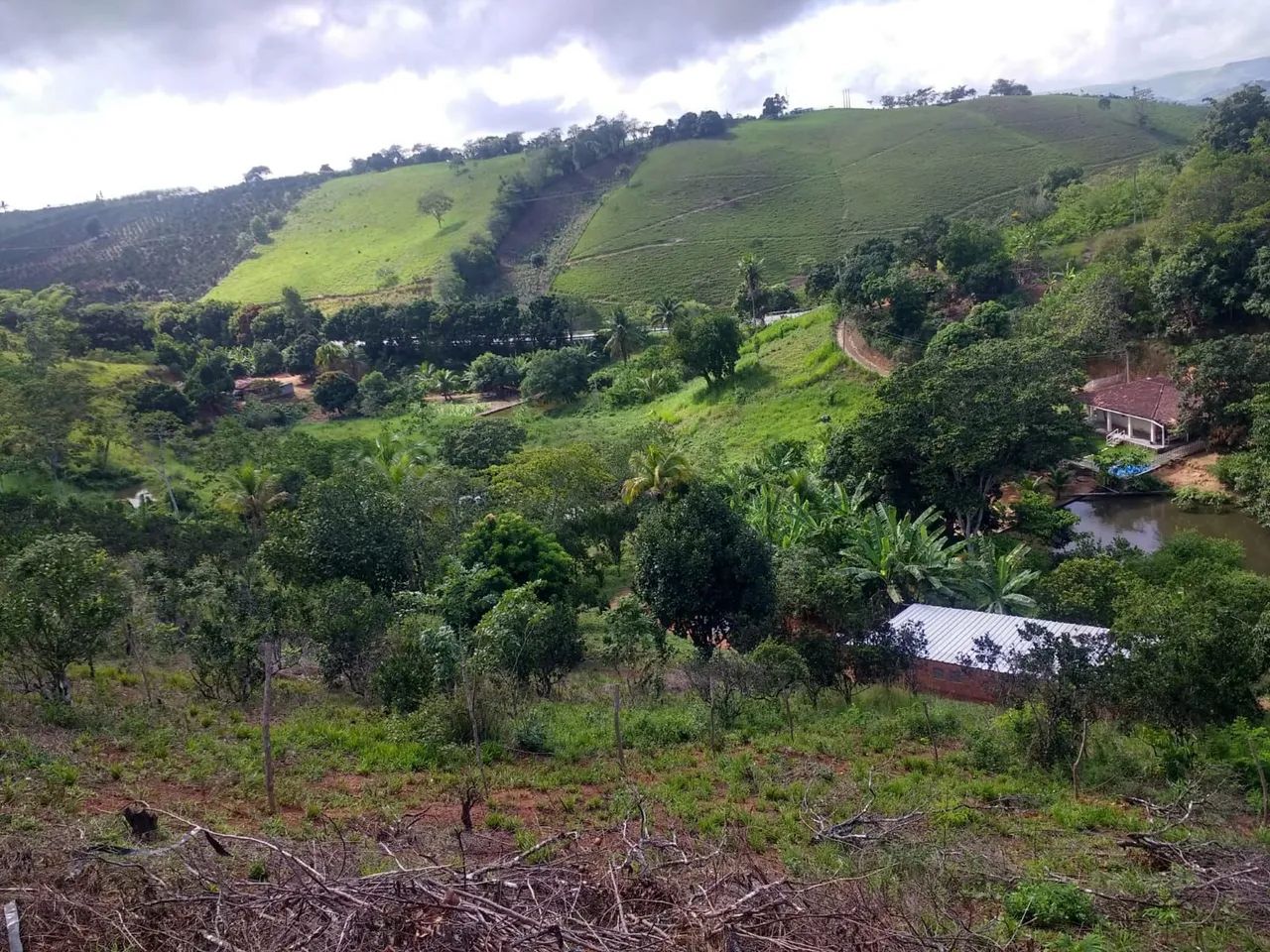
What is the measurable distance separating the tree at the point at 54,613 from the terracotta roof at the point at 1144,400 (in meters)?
31.1

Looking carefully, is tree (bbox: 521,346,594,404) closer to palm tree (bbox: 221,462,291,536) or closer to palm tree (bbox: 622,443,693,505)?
palm tree (bbox: 221,462,291,536)

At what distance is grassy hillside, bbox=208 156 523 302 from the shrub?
72.8 m

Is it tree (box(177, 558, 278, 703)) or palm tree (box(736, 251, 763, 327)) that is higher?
palm tree (box(736, 251, 763, 327))

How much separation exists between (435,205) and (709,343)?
2194 inches

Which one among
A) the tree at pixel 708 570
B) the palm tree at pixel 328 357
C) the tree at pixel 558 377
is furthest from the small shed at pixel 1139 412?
the palm tree at pixel 328 357

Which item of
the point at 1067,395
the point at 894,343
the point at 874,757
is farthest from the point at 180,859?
the point at 894,343

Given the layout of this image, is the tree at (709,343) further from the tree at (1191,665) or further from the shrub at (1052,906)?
the shrub at (1052,906)

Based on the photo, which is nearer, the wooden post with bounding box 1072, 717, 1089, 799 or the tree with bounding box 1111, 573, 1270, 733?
the wooden post with bounding box 1072, 717, 1089, 799

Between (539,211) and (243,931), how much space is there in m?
88.2

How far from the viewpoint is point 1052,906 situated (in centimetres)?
647

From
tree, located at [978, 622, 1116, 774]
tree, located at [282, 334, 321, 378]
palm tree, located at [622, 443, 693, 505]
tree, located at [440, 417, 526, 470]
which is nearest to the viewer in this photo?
tree, located at [978, 622, 1116, 774]

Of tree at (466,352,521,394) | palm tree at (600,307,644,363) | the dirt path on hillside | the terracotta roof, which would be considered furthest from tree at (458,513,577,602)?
palm tree at (600,307,644,363)

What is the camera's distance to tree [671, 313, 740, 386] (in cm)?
4041

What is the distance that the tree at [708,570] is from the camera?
16.1 m
